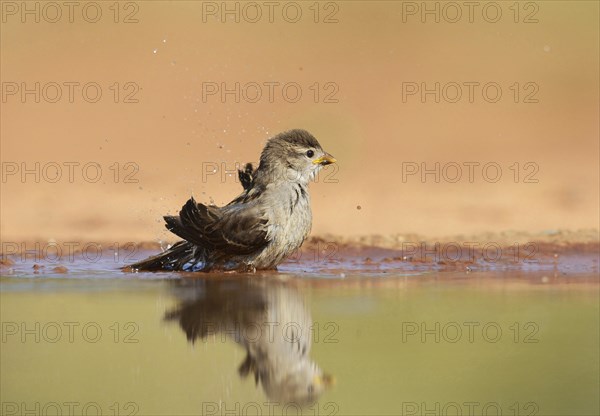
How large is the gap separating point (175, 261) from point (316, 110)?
7489mm

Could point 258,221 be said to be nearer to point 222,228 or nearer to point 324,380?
point 222,228

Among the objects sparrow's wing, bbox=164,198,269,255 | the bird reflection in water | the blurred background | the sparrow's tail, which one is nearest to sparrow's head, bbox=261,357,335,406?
the bird reflection in water

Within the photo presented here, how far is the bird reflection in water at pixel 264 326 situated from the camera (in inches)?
271

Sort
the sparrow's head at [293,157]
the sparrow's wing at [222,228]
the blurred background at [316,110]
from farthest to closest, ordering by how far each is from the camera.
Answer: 1. the blurred background at [316,110]
2. the sparrow's head at [293,157]
3. the sparrow's wing at [222,228]

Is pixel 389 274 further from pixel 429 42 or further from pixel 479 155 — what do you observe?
pixel 429 42

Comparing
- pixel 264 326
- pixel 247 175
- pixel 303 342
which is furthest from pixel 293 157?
pixel 303 342


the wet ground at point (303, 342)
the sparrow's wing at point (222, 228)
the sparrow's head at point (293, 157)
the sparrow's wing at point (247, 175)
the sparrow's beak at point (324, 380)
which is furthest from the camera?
the sparrow's wing at point (247, 175)

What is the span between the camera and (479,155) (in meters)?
17.4

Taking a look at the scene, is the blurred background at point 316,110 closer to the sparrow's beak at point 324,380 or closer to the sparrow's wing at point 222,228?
the sparrow's wing at point 222,228

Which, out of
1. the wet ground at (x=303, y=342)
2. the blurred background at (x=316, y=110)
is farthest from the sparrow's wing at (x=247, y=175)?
the blurred background at (x=316, y=110)

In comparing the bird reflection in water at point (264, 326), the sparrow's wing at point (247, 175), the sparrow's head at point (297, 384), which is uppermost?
the sparrow's wing at point (247, 175)

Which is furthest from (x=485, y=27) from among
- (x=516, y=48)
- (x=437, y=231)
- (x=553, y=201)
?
(x=437, y=231)

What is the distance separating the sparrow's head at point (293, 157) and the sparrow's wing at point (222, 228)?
0.54 m

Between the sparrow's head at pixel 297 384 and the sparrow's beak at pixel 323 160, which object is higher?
the sparrow's beak at pixel 323 160
